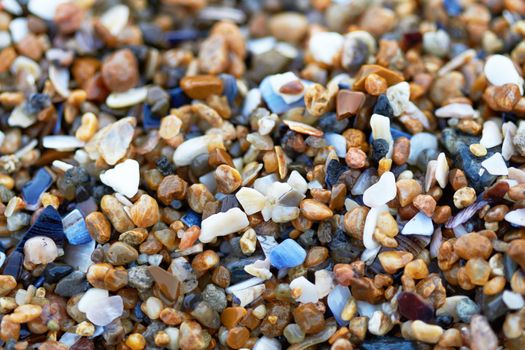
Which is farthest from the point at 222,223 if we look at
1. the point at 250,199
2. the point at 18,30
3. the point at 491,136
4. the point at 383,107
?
the point at 18,30

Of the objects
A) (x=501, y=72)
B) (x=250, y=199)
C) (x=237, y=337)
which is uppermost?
(x=501, y=72)

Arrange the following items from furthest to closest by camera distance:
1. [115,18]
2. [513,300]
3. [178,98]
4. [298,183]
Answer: [115,18] < [178,98] < [298,183] < [513,300]

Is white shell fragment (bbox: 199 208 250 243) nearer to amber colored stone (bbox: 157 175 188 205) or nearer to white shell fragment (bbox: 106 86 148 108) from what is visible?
amber colored stone (bbox: 157 175 188 205)

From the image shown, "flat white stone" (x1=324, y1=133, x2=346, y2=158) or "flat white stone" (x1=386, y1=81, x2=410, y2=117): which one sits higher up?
"flat white stone" (x1=386, y1=81, x2=410, y2=117)

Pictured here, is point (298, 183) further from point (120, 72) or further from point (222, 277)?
point (120, 72)

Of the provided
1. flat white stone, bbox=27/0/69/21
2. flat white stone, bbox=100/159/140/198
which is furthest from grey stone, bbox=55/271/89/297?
flat white stone, bbox=27/0/69/21

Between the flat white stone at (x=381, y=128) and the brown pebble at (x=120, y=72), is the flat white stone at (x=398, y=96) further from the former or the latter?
the brown pebble at (x=120, y=72)

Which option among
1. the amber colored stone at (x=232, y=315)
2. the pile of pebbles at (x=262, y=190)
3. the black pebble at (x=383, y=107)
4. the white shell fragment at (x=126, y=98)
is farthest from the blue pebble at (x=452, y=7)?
the amber colored stone at (x=232, y=315)
